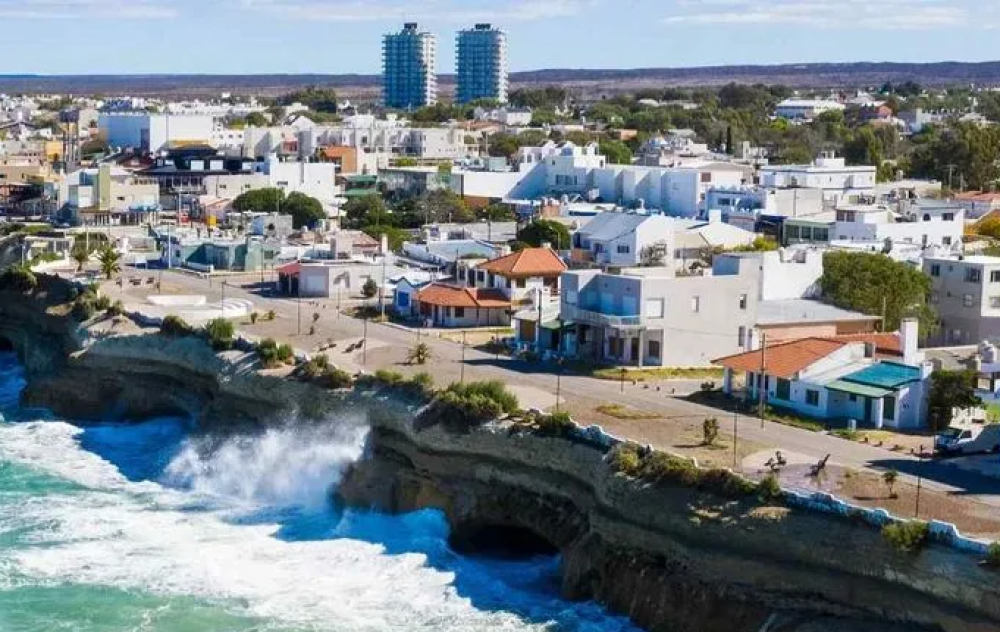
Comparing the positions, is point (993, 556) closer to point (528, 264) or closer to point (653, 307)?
point (653, 307)

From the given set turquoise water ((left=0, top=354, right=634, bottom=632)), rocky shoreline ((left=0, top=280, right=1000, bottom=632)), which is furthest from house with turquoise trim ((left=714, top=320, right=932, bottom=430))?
turquoise water ((left=0, top=354, right=634, bottom=632))

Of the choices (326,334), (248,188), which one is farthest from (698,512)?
(248,188)

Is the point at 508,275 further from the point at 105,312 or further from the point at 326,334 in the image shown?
the point at 105,312

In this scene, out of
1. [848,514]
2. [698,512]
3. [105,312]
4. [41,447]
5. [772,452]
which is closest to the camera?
[848,514]

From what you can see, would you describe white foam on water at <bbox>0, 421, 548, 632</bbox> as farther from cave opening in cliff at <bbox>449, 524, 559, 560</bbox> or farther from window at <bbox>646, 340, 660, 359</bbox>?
window at <bbox>646, 340, 660, 359</bbox>

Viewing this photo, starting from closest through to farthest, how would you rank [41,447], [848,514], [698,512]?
[848,514], [698,512], [41,447]


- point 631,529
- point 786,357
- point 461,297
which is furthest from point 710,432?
point 461,297
